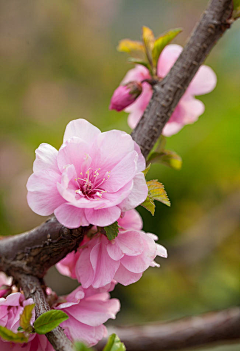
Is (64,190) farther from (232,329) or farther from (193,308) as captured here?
(193,308)

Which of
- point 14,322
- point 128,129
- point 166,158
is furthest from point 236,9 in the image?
point 128,129

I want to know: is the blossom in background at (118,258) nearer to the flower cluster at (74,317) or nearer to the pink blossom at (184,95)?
the flower cluster at (74,317)

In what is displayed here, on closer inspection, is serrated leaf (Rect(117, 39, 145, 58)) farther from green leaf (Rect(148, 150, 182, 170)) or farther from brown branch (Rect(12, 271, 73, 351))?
brown branch (Rect(12, 271, 73, 351))

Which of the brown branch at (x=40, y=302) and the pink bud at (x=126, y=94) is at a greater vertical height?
the pink bud at (x=126, y=94)

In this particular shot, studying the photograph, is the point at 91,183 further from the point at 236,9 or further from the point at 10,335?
the point at 236,9

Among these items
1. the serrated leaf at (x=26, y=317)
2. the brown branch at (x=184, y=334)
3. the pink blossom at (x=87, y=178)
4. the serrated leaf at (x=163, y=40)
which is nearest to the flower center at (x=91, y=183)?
the pink blossom at (x=87, y=178)

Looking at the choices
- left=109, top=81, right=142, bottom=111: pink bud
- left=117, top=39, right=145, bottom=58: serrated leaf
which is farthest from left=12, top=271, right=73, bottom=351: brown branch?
left=117, top=39, right=145, bottom=58: serrated leaf
